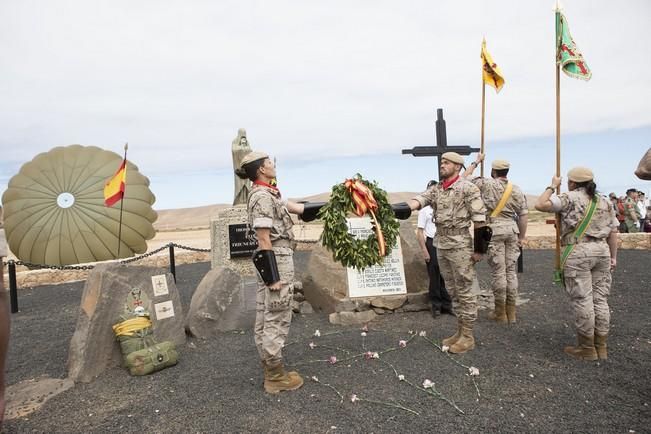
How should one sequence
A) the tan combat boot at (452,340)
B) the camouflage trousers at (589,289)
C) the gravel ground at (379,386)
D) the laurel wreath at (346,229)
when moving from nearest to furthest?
1. the gravel ground at (379,386)
2. the camouflage trousers at (589,289)
3. the laurel wreath at (346,229)
4. the tan combat boot at (452,340)

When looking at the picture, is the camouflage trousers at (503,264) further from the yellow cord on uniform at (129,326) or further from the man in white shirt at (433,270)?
the yellow cord on uniform at (129,326)

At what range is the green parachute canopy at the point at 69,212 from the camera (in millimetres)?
10852

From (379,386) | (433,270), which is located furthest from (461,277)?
(433,270)

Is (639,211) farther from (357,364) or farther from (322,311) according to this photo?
(357,364)

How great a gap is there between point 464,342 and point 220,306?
3174mm

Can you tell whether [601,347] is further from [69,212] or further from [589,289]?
[69,212]

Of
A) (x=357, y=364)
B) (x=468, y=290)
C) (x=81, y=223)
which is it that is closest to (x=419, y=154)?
(x=468, y=290)

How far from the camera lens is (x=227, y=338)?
18.3 ft

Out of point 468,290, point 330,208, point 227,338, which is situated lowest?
point 227,338

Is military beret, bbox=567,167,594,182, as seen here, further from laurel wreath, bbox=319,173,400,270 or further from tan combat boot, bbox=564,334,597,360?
laurel wreath, bbox=319,173,400,270

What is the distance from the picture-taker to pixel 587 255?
4059 mm

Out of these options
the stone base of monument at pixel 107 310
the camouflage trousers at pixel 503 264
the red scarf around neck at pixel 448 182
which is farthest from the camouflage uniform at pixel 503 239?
the stone base of monument at pixel 107 310

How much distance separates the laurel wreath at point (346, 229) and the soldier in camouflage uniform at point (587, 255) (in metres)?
1.48

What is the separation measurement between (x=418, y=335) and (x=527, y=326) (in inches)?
57.3
